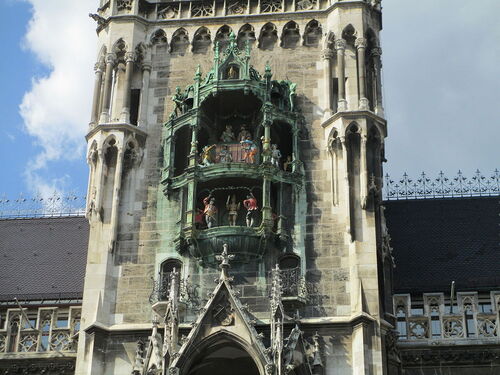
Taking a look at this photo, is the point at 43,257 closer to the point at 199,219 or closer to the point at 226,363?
the point at 199,219

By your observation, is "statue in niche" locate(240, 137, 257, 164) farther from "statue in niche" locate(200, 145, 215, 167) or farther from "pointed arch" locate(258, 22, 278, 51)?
"pointed arch" locate(258, 22, 278, 51)

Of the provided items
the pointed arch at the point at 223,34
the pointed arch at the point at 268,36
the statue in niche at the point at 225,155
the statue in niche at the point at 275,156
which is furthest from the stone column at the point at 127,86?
the statue in niche at the point at 275,156

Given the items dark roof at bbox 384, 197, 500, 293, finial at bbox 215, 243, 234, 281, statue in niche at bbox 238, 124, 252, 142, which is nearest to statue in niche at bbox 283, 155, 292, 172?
statue in niche at bbox 238, 124, 252, 142

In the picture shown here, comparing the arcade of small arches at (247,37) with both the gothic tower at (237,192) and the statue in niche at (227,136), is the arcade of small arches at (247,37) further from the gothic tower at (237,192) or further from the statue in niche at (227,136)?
the statue in niche at (227,136)

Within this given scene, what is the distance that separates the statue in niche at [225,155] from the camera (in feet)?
91.7

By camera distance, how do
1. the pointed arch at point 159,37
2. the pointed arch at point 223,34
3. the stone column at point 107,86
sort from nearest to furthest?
the stone column at point 107,86
the pointed arch at point 223,34
the pointed arch at point 159,37

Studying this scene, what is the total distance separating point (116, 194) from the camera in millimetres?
27688

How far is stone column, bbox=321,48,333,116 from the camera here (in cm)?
2841

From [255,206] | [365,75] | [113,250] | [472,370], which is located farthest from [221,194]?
[472,370]

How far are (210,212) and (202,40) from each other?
5.51 meters

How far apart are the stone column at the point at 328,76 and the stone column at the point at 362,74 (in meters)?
0.76

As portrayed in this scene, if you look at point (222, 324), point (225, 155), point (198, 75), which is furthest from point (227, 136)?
point (222, 324)

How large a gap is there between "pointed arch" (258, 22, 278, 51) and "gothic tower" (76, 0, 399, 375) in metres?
0.04

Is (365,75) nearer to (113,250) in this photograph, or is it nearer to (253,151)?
(253,151)
